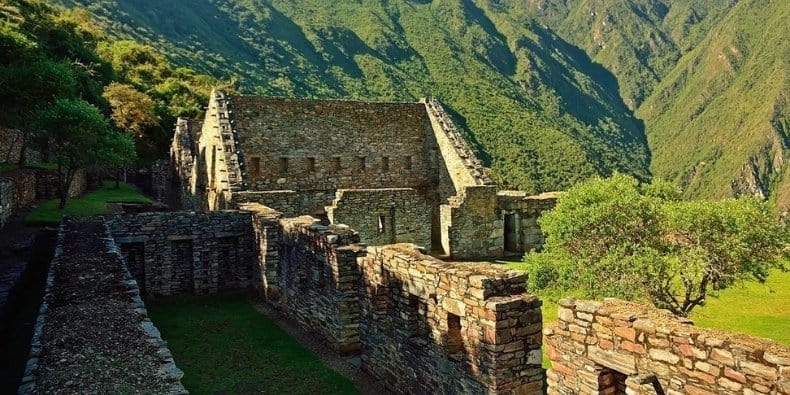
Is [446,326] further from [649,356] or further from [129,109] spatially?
[129,109]

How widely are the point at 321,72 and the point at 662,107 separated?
9099cm

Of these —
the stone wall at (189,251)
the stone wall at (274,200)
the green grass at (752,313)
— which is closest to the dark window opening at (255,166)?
the stone wall at (274,200)

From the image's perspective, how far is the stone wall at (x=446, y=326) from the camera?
7.75 meters

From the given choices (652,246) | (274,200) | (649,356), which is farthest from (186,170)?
(649,356)

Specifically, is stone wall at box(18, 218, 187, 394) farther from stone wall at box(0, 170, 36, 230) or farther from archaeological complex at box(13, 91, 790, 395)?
stone wall at box(0, 170, 36, 230)

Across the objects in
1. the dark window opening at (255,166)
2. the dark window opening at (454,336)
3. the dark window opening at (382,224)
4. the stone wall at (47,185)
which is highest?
the dark window opening at (255,166)

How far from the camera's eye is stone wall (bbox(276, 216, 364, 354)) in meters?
11.7

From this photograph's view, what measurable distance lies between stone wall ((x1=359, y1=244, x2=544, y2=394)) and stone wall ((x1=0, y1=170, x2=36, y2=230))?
14.8m

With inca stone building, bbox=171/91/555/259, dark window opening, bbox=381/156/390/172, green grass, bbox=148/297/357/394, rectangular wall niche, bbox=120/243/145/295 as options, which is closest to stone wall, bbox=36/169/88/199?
inca stone building, bbox=171/91/555/259

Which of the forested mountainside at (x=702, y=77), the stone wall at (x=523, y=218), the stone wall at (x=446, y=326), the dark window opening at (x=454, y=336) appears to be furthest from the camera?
the forested mountainside at (x=702, y=77)

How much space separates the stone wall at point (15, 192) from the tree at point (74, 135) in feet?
4.59

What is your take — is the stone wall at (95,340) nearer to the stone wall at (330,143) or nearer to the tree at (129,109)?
the stone wall at (330,143)

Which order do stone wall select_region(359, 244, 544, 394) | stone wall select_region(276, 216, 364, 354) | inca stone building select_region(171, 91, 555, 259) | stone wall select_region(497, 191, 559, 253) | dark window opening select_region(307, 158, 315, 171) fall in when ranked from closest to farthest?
stone wall select_region(359, 244, 544, 394)
stone wall select_region(276, 216, 364, 354)
inca stone building select_region(171, 91, 555, 259)
stone wall select_region(497, 191, 559, 253)
dark window opening select_region(307, 158, 315, 171)

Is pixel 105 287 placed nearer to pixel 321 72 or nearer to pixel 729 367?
pixel 729 367
